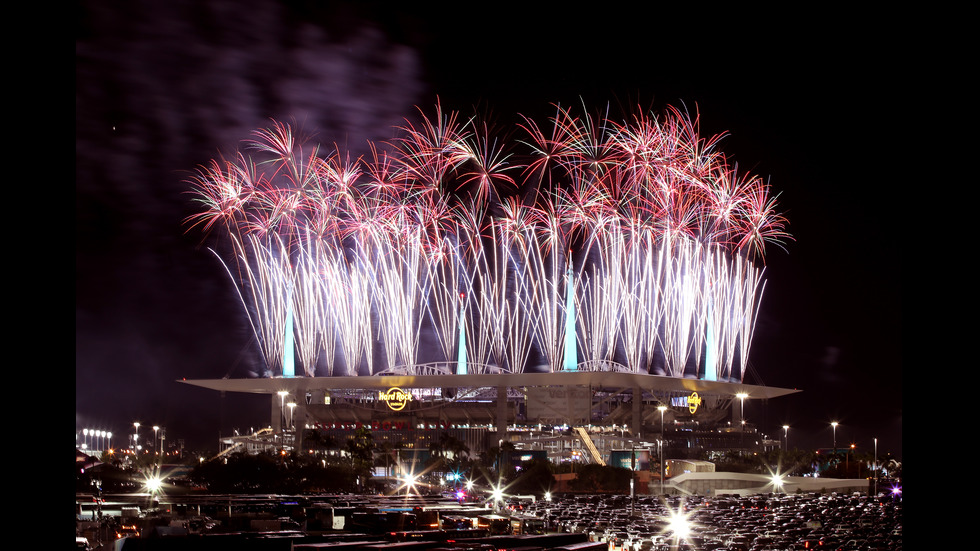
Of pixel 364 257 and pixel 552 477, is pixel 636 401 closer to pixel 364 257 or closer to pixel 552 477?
pixel 552 477

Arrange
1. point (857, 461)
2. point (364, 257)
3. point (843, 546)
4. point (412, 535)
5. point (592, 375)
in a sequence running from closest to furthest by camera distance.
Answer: point (412, 535)
point (843, 546)
point (364, 257)
point (857, 461)
point (592, 375)

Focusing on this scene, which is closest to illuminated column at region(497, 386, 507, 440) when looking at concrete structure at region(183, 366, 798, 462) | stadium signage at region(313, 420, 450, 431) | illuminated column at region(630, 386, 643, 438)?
concrete structure at region(183, 366, 798, 462)

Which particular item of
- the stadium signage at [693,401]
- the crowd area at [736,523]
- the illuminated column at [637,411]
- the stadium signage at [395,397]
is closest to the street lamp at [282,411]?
the stadium signage at [395,397]

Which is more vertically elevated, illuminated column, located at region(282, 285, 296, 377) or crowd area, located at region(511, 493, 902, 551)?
illuminated column, located at region(282, 285, 296, 377)

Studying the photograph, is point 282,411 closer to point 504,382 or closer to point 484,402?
point 484,402

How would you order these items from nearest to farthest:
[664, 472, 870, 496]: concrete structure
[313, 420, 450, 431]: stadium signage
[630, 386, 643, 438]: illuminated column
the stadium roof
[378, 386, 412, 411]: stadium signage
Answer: [664, 472, 870, 496]: concrete structure < the stadium roof < [630, 386, 643, 438]: illuminated column < [378, 386, 412, 411]: stadium signage < [313, 420, 450, 431]: stadium signage

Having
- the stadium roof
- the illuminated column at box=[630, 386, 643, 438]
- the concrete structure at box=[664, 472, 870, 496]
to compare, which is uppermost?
the stadium roof

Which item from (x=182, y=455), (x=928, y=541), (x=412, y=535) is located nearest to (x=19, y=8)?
(x=928, y=541)

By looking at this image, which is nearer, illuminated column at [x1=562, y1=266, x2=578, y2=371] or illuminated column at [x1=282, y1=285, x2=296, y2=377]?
illuminated column at [x1=562, y1=266, x2=578, y2=371]

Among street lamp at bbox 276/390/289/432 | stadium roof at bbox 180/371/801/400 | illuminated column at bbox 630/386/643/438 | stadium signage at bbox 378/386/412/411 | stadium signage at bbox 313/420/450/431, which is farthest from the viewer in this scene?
street lamp at bbox 276/390/289/432

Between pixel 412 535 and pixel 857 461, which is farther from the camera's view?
pixel 857 461

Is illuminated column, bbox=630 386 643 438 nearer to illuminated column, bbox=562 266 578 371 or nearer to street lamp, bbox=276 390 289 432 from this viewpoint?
illuminated column, bbox=562 266 578 371
